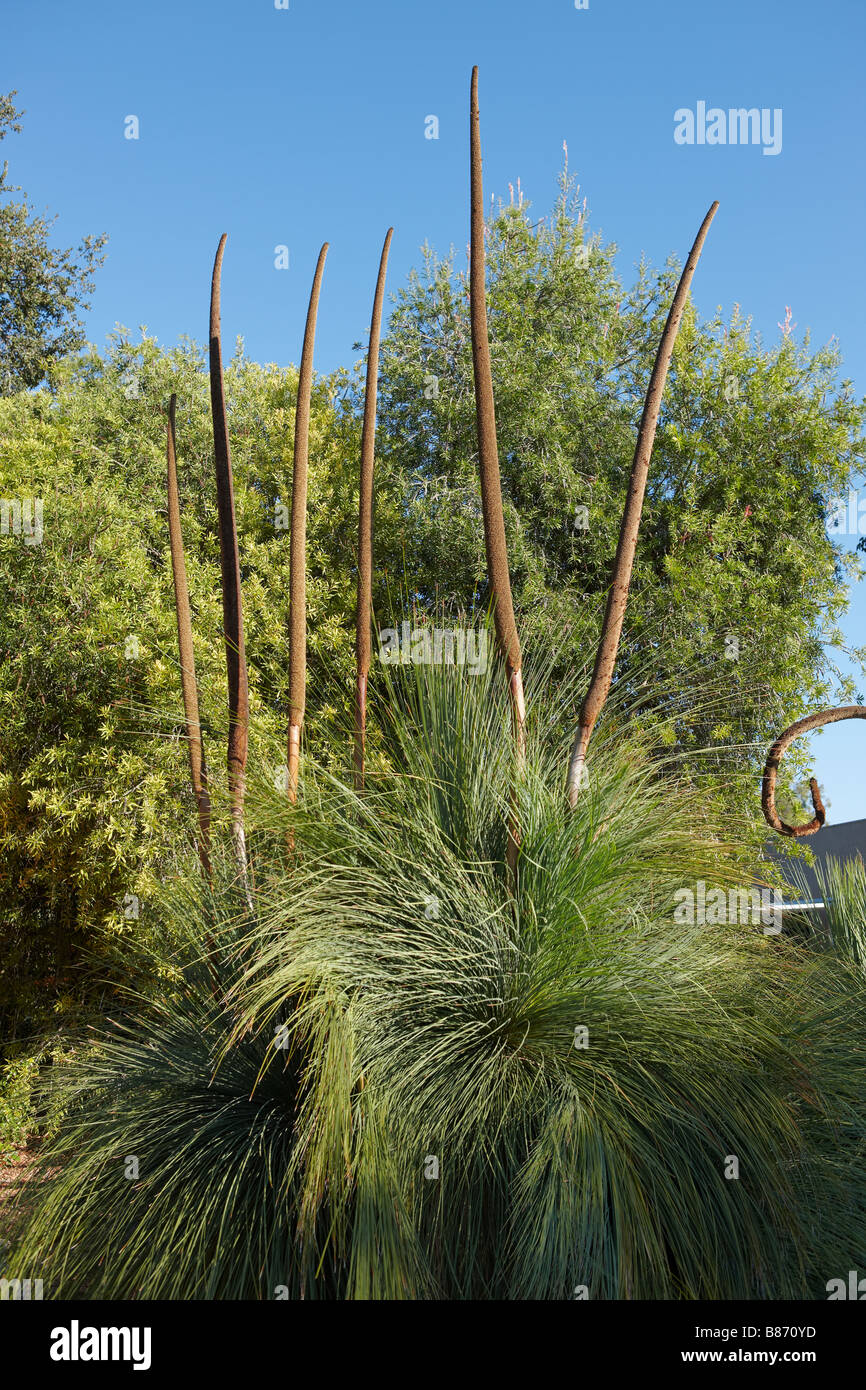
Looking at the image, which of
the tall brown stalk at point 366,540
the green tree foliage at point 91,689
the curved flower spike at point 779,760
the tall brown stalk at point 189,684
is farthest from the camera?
the green tree foliage at point 91,689

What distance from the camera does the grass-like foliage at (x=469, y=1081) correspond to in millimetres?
2586

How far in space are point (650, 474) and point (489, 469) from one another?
1110 cm

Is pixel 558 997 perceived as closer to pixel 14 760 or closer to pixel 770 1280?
pixel 770 1280

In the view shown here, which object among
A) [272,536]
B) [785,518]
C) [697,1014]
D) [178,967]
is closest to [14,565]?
[272,536]

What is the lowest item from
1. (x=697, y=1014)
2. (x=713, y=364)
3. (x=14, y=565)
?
(x=697, y=1014)

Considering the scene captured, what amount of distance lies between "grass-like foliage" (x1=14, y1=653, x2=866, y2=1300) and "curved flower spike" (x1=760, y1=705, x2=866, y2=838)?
243 millimetres

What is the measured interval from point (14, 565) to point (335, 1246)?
8.21 metres

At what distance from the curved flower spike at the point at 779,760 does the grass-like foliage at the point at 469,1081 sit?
0.24m

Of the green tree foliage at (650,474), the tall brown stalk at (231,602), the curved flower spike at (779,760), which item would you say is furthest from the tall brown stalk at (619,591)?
the green tree foliage at (650,474)

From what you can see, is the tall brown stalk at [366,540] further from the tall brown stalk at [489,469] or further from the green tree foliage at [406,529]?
the green tree foliage at [406,529]

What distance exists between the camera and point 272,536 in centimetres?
1421

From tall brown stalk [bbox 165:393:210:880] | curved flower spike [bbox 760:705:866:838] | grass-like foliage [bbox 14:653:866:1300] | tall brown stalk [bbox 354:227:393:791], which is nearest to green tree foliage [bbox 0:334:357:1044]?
tall brown stalk [bbox 165:393:210:880]

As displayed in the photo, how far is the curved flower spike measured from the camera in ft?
11.2


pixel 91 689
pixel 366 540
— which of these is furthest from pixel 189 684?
pixel 91 689
